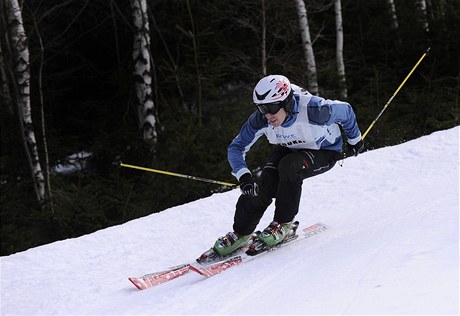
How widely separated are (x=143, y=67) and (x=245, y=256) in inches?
285

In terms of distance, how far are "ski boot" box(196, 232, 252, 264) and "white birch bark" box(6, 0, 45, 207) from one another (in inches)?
Result: 212

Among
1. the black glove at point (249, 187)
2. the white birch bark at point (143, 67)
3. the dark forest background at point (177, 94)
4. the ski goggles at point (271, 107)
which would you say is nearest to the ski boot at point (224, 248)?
the black glove at point (249, 187)

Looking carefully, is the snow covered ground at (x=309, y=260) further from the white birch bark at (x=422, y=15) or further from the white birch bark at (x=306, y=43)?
the white birch bark at (x=422, y=15)

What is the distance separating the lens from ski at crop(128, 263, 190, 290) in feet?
13.7

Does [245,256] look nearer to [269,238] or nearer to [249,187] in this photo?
[269,238]

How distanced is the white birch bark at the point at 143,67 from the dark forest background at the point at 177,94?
1.00 feet

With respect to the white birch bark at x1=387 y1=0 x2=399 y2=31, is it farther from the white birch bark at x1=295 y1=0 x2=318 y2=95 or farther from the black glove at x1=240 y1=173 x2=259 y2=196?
the black glove at x1=240 y1=173 x2=259 y2=196

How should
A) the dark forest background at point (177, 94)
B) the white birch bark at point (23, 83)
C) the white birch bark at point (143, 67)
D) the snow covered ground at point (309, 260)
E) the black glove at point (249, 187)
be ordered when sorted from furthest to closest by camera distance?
the white birch bark at point (143, 67), the white birch bark at point (23, 83), the dark forest background at point (177, 94), the black glove at point (249, 187), the snow covered ground at point (309, 260)

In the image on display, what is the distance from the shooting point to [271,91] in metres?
4.12

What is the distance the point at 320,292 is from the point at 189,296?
0.93m

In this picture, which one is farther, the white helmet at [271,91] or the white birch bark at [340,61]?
the white birch bark at [340,61]

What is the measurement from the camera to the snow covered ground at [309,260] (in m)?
3.09

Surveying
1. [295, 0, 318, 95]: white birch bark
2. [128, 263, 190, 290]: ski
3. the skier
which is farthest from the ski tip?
[295, 0, 318, 95]: white birch bark

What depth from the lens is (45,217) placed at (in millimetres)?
8086
